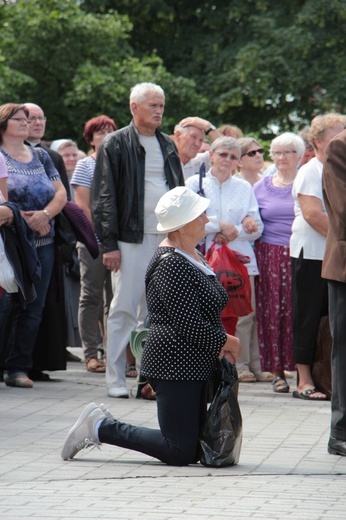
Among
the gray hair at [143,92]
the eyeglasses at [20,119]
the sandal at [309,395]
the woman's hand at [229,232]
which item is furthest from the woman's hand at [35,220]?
the sandal at [309,395]

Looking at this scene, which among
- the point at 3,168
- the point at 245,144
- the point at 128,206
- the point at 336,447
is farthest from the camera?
the point at 245,144

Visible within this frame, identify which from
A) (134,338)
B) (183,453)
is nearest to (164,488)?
(183,453)

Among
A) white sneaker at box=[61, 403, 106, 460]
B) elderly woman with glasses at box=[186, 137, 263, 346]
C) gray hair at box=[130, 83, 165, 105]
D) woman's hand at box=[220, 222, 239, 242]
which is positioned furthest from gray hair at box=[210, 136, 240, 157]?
white sneaker at box=[61, 403, 106, 460]

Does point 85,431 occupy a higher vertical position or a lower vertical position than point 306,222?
lower

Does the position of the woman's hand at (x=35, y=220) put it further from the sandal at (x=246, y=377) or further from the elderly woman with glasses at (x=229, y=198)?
the sandal at (x=246, y=377)

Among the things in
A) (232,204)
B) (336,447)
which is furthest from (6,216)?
(336,447)

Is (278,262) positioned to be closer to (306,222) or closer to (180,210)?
(306,222)

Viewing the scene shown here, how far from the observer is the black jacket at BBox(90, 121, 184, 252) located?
9.88m

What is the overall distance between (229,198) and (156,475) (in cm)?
455

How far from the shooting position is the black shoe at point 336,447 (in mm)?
7539

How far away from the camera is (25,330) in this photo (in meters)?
10.2

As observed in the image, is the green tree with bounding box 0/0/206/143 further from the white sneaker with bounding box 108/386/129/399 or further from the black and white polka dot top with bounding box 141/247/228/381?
the black and white polka dot top with bounding box 141/247/228/381

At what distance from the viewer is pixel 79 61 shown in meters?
24.5

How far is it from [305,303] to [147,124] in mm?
1896
